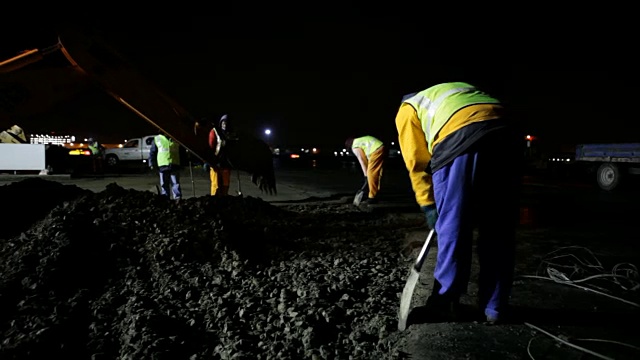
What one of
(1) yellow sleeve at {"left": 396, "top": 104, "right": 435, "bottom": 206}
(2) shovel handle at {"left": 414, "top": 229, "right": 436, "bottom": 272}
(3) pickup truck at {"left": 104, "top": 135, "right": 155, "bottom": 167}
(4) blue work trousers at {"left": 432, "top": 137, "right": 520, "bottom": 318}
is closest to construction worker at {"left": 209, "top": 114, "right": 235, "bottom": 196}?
(1) yellow sleeve at {"left": 396, "top": 104, "right": 435, "bottom": 206}

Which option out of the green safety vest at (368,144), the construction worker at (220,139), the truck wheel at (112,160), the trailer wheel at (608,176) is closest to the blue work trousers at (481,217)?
the construction worker at (220,139)

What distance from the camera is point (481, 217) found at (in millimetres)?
2465

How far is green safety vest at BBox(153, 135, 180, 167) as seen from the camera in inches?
321

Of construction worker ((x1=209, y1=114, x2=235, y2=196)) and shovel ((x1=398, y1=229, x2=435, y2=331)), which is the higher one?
construction worker ((x1=209, y1=114, x2=235, y2=196))

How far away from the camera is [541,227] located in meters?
6.06

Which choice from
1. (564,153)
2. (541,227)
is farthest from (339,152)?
(541,227)

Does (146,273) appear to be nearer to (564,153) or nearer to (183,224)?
(183,224)

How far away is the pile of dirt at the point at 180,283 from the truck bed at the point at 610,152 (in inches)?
403

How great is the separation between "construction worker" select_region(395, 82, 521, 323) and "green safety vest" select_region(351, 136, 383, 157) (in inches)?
225

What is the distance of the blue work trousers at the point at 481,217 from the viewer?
2.39 metres

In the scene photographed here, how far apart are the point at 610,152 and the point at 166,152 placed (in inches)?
486

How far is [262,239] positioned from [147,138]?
845 inches

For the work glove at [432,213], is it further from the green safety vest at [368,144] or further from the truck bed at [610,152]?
the truck bed at [610,152]

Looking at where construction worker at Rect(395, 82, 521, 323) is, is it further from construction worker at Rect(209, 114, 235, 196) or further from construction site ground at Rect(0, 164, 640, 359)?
construction worker at Rect(209, 114, 235, 196)
